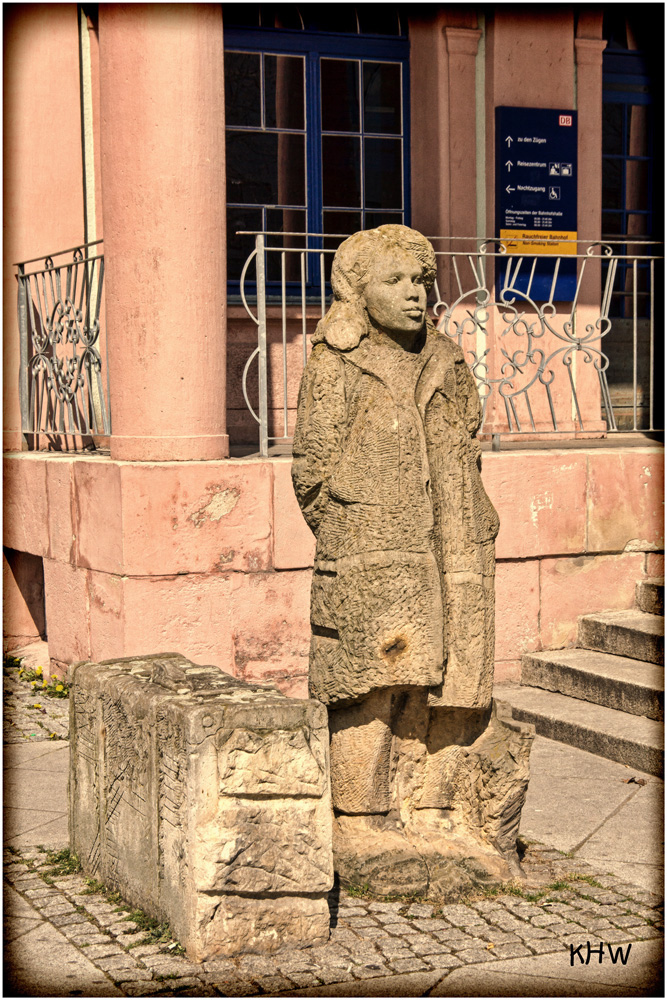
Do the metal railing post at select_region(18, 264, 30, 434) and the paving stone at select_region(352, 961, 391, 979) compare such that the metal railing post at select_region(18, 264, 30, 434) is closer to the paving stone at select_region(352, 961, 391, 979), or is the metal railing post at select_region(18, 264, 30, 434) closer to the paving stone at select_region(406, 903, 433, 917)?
the paving stone at select_region(406, 903, 433, 917)

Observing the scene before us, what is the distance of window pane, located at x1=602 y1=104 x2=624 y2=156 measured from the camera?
10570 mm

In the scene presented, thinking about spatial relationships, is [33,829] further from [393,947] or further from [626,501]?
[626,501]

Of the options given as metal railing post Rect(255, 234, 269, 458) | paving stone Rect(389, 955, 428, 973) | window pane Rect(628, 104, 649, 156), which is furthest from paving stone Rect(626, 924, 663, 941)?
window pane Rect(628, 104, 649, 156)

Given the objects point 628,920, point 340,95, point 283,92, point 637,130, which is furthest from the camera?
point 637,130

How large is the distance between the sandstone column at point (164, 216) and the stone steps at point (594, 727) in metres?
2.32

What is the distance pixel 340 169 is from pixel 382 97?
66 centimetres

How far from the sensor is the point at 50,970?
3.80 m

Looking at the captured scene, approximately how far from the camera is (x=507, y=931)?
4082mm

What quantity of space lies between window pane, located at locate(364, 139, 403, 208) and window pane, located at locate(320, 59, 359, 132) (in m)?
0.23

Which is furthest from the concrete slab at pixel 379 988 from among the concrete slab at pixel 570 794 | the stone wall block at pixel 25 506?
the stone wall block at pixel 25 506

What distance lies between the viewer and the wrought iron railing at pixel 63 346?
7.85m

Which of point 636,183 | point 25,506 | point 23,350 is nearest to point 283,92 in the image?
point 23,350

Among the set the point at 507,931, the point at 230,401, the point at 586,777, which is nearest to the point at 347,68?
the point at 230,401

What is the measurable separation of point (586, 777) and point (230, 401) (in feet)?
14.7
